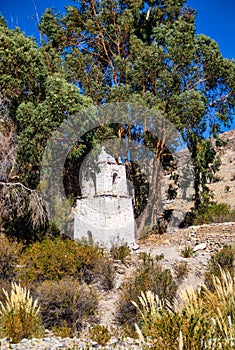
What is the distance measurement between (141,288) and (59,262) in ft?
8.88

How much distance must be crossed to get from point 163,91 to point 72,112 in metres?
5.48

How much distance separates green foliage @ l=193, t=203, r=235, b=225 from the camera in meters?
18.8

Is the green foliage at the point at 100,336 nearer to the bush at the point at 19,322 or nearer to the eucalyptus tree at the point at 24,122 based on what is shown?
the bush at the point at 19,322

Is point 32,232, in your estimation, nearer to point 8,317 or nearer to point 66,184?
point 66,184

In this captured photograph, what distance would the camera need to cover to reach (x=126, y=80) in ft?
61.7

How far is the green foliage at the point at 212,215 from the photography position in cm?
1880

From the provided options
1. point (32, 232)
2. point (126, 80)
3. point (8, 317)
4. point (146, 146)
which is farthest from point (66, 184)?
point (8, 317)

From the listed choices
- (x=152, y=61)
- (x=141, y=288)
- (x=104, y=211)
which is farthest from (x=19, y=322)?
(x=152, y=61)

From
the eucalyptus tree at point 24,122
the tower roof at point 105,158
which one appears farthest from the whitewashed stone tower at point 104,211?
the eucalyptus tree at point 24,122

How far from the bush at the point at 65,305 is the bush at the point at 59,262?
1.22 m

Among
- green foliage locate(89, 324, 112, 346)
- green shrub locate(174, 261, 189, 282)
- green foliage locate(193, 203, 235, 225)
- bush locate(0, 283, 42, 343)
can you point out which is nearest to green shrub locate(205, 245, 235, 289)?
green shrub locate(174, 261, 189, 282)

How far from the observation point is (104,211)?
55.8 feet

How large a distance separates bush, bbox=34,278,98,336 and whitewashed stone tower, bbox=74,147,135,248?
21.3 ft

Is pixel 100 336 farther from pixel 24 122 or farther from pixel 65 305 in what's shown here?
pixel 24 122
